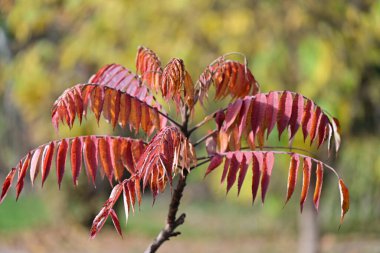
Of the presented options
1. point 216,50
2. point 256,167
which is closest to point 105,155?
point 256,167

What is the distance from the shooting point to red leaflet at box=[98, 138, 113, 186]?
3.20 m

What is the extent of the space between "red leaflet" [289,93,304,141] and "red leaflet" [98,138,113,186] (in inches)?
29.2

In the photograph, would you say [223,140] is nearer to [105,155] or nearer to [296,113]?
[296,113]

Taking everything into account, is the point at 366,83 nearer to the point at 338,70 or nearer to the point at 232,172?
the point at 338,70

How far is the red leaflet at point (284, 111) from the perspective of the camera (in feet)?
10.0

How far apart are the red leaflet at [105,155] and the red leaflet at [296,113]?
29.2 inches

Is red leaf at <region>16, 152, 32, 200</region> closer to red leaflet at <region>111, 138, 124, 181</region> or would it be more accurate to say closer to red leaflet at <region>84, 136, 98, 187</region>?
red leaflet at <region>84, 136, 98, 187</region>

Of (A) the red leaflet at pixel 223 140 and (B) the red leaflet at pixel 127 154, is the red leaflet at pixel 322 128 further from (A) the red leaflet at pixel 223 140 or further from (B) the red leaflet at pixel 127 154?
(B) the red leaflet at pixel 127 154

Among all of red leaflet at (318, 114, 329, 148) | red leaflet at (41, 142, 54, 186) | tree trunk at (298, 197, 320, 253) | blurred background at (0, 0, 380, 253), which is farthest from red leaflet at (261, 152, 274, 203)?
tree trunk at (298, 197, 320, 253)

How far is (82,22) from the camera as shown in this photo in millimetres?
10078

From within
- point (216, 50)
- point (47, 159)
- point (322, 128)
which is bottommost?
point (47, 159)

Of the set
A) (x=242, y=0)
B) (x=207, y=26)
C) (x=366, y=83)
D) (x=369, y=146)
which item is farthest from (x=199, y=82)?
(x=369, y=146)

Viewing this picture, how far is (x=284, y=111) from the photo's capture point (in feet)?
10.1

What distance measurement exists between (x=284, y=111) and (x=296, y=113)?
2.2 inches
